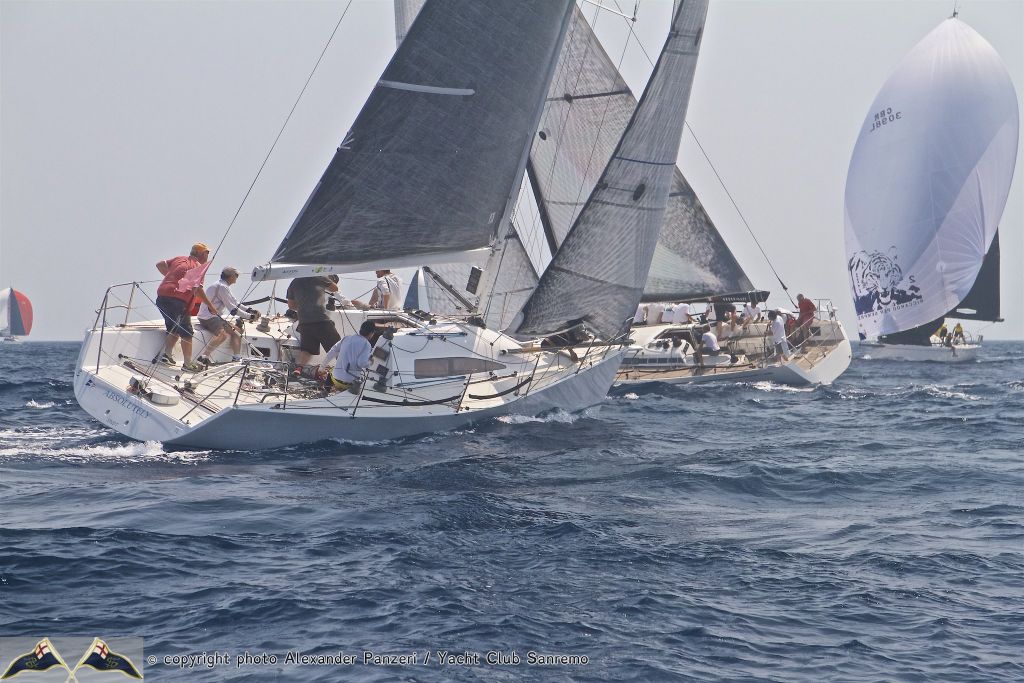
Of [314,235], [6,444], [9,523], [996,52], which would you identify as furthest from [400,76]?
[996,52]

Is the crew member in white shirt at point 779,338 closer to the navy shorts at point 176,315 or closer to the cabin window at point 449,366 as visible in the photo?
the cabin window at point 449,366

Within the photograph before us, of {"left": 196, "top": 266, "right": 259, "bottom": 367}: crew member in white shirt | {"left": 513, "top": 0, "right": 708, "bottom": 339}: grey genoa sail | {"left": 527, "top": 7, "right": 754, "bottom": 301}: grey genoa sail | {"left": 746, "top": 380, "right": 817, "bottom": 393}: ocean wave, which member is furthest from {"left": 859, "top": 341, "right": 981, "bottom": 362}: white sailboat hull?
{"left": 196, "top": 266, "right": 259, "bottom": 367}: crew member in white shirt

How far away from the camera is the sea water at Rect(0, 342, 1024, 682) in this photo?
665 cm

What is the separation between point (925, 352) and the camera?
4800cm

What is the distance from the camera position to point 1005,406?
21.9 metres

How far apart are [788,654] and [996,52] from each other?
39.7 metres

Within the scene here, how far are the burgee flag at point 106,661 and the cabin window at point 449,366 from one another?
337 inches

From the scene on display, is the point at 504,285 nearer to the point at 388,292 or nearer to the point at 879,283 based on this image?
the point at 388,292

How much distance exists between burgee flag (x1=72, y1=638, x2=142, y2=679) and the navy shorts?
8832mm

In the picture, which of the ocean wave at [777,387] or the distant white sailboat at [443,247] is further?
the ocean wave at [777,387]

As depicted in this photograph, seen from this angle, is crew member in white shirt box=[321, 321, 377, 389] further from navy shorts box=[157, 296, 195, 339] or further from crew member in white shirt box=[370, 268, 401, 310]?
crew member in white shirt box=[370, 268, 401, 310]

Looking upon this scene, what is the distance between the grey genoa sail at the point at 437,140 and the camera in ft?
49.6

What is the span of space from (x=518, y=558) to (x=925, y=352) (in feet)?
142

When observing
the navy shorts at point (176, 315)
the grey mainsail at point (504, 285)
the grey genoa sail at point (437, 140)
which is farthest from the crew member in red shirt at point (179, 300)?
the grey mainsail at point (504, 285)
